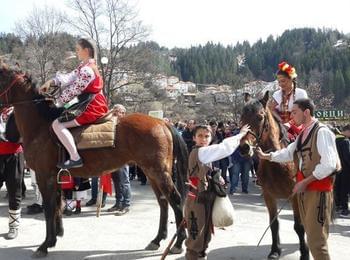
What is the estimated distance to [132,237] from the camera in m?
6.52

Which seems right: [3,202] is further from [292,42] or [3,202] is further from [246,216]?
[292,42]

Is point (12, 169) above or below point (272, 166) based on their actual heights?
below

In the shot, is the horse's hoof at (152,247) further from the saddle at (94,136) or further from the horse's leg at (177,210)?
the saddle at (94,136)

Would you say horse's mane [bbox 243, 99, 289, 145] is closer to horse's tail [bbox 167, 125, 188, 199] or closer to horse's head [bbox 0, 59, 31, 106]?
horse's tail [bbox 167, 125, 188, 199]

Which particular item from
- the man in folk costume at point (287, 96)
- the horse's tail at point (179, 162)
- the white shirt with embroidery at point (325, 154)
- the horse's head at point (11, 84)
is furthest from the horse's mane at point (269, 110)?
the horse's head at point (11, 84)

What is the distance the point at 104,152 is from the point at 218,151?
2.42 m

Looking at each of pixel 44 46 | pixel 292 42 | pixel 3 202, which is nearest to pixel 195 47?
pixel 292 42

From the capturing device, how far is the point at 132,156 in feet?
19.6

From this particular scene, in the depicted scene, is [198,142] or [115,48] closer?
[198,142]

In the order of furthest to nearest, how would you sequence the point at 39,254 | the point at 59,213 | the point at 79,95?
the point at 59,213 < the point at 79,95 < the point at 39,254

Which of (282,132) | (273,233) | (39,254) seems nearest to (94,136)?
(39,254)

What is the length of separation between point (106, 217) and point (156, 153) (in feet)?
8.89

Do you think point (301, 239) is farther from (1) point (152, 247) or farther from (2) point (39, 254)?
(2) point (39, 254)

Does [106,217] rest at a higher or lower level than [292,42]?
lower
